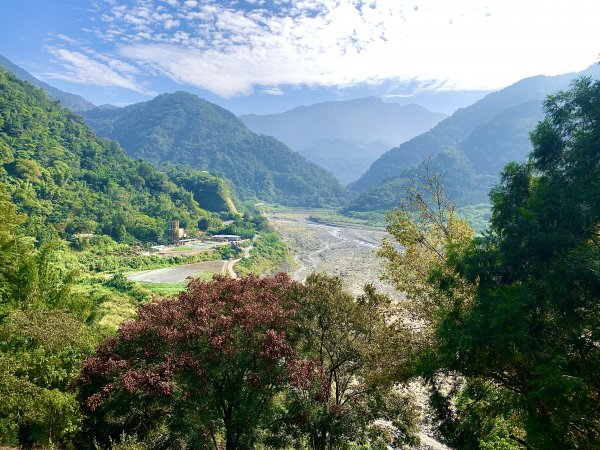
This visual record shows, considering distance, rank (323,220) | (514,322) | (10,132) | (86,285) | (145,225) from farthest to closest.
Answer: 1. (323,220)
2. (10,132)
3. (145,225)
4. (86,285)
5. (514,322)

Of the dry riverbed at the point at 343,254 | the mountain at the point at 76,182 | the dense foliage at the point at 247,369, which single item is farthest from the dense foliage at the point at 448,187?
the dense foliage at the point at 247,369

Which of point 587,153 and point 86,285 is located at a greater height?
point 587,153

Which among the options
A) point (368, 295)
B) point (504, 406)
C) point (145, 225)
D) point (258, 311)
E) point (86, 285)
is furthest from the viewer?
point (145, 225)

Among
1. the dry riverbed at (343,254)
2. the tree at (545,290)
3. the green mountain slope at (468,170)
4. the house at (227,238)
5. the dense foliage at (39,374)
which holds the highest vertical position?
the green mountain slope at (468,170)

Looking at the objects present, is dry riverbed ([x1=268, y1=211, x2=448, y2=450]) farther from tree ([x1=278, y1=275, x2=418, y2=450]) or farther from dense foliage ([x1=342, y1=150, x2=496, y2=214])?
dense foliage ([x1=342, y1=150, x2=496, y2=214])

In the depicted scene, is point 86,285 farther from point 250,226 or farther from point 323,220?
point 323,220

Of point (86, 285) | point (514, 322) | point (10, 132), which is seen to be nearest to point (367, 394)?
point (514, 322)

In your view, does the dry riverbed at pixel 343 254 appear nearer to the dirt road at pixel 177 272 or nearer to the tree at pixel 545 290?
the dirt road at pixel 177 272
